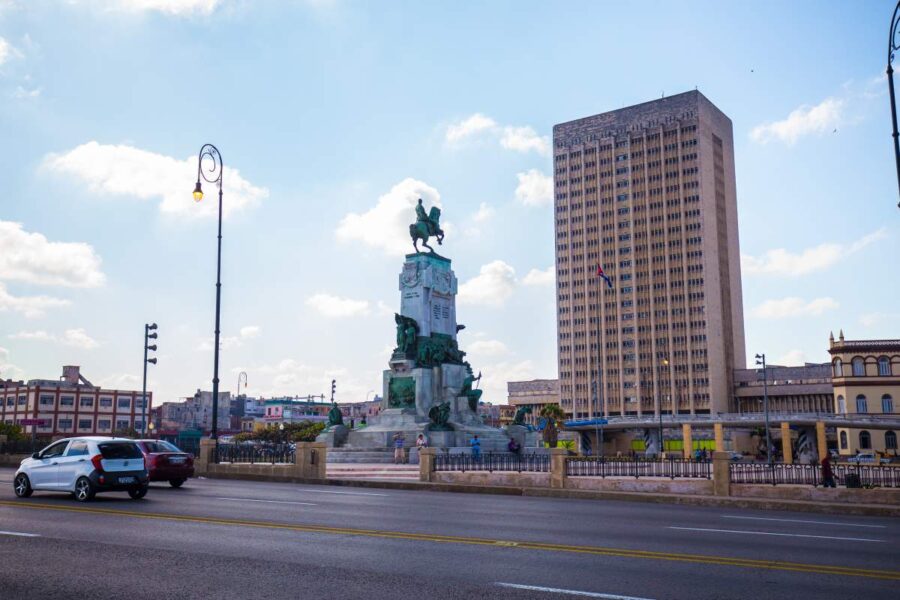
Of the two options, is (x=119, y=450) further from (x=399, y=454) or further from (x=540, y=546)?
(x=399, y=454)

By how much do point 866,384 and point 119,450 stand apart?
3752 inches

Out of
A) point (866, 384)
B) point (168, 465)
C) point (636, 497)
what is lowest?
point (636, 497)

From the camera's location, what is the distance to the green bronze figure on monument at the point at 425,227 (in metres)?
44.4

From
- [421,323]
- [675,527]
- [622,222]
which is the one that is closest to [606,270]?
[622,222]

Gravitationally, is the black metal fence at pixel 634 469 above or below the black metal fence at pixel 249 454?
below

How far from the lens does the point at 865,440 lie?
93250mm

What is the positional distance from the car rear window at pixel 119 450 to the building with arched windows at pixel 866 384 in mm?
92268

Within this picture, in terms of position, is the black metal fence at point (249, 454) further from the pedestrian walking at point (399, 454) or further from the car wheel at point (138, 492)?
the car wheel at point (138, 492)

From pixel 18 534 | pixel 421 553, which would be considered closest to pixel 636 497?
pixel 421 553

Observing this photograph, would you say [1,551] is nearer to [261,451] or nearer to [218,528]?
[218,528]

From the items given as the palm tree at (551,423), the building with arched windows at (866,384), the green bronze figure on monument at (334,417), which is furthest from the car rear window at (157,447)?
the building with arched windows at (866,384)

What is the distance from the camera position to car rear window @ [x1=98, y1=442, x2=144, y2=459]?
691 inches

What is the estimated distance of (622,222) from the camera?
5758 inches

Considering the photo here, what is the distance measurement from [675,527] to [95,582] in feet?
31.5
